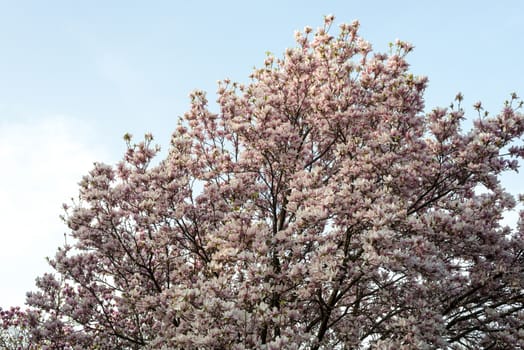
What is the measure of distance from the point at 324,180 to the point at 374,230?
4.23 meters

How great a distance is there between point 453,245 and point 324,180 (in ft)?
12.0

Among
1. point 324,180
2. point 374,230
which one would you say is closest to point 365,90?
point 324,180

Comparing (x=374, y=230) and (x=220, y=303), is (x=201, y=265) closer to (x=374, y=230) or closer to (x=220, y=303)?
(x=220, y=303)

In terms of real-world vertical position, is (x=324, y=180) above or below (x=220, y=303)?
above

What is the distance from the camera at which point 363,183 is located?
999 cm

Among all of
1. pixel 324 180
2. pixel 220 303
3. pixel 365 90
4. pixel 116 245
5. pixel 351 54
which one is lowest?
pixel 220 303

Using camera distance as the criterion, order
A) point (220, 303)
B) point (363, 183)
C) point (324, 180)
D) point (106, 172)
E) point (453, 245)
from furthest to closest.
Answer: point (324, 180) → point (106, 172) → point (453, 245) → point (363, 183) → point (220, 303)

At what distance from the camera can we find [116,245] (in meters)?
12.6

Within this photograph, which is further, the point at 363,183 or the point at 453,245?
the point at 453,245

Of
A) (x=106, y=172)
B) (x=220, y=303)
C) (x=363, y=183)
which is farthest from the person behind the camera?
(x=106, y=172)

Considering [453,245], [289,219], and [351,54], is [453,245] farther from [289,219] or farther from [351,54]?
[351,54]

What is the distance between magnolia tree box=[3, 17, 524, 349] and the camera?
9766 millimetres

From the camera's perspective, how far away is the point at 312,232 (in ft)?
34.9

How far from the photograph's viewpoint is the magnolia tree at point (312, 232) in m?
9.77
